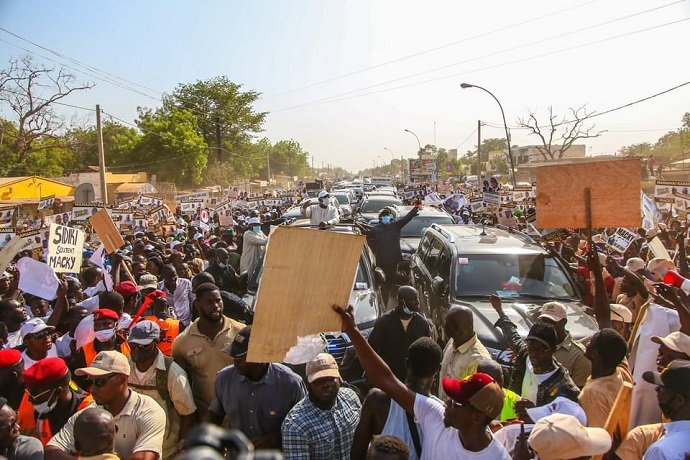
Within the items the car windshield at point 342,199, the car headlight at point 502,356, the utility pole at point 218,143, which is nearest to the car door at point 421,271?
the car headlight at point 502,356

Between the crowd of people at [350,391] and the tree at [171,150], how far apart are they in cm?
4684

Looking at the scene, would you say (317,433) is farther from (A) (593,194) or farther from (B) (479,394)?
(A) (593,194)

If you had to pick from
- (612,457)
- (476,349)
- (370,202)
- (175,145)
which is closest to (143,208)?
(370,202)

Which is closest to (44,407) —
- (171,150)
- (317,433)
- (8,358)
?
(8,358)

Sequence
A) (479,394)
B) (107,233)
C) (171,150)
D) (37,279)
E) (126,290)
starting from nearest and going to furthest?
(479,394) < (37,279) < (126,290) < (107,233) < (171,150)

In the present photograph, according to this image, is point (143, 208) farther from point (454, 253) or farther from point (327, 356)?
point (327, 356)

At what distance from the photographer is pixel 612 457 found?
3031mm

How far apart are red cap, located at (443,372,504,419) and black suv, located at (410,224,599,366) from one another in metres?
3.13

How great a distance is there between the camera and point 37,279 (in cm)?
546

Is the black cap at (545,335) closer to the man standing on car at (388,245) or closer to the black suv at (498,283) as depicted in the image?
the black suv at (498,283)

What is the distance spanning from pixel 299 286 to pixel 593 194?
132 inches

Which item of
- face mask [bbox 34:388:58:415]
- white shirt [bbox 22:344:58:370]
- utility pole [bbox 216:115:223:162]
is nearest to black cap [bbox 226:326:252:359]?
face mask [bbox 34:388:58:415]

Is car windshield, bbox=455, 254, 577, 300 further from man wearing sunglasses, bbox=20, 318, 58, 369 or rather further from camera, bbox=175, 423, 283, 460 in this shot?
camera, bbox=175, 423, 283, 460

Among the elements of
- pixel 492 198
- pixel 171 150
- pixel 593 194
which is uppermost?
pixel 171 150
